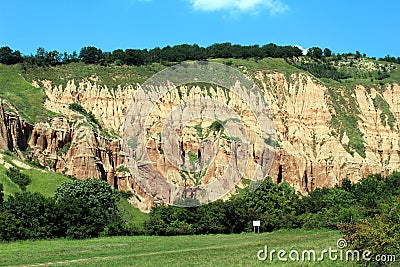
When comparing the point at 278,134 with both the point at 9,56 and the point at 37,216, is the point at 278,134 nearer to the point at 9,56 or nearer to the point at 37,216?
the point at 9,56

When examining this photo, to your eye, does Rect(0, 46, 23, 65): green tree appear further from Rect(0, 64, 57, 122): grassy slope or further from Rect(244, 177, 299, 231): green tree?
Rect(244, 177, 299, 231): green tree

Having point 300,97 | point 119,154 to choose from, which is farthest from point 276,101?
point 119,154

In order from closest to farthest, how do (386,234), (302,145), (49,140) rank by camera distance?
1. (386,234)
2. (49,140)
3. (302,145)

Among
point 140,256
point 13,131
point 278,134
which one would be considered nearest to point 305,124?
point 278,134

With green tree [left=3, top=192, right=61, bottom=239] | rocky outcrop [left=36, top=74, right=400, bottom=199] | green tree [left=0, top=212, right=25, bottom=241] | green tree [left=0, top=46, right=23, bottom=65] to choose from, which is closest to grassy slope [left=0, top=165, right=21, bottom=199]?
green tree [left=3, top=192, right=61, bottom=239]

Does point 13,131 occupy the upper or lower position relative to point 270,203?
upper

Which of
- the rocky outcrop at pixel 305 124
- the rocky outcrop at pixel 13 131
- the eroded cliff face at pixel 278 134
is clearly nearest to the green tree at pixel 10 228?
the rocky outcrop at pixel 13 131

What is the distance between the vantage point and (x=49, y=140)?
9450 cm

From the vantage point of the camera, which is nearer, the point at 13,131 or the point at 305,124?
the point at 13,131

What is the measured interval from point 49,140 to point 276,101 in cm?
4699

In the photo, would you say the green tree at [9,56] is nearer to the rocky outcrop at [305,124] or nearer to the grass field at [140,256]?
the rocky outcrop at [305,124]

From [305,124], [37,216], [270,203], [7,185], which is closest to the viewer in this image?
[37,216]

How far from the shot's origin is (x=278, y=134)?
113062 mm

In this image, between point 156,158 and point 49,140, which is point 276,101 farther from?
point 49,140
